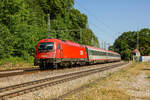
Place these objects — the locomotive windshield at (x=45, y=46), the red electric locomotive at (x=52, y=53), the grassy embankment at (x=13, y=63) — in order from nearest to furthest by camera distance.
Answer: the red electric locomotive at (x=52, y=53), the locomotive windshield at (x=45, y=46), the grassy embankment at (x=13, y=63)

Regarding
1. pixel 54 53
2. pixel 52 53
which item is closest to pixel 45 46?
pixel 52 53

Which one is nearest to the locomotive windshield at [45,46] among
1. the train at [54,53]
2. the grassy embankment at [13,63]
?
the train at [54,53]

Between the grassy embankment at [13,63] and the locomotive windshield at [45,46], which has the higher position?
the locomotive windshield at [45,46]

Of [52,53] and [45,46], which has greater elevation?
[45,46]

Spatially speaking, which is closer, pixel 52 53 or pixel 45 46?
pixel 52 53

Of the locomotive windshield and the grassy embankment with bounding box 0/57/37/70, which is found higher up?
the locomotive windshield

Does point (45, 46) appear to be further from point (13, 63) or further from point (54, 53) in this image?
point (13, 63)

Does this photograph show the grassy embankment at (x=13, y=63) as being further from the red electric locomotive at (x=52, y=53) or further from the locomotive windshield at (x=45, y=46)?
the locomotive windshield at (x=45, y=46)

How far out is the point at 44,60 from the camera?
64.7 ft

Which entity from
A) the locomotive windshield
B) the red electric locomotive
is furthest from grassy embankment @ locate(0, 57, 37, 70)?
Result: the locomotive windshield

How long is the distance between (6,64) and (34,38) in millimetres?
7079

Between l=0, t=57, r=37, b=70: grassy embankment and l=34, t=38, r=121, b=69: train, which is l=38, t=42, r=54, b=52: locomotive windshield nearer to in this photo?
l=34, t=38, r=121, b=69: train

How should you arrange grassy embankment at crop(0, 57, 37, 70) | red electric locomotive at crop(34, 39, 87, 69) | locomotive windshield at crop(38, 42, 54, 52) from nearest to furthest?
red electric locomotive at crop(34, 39, 87, 69) → locomotive windshield at crop(38, 42, 54, 52) → grassy embankment at crop(0, 57, 37, 70)

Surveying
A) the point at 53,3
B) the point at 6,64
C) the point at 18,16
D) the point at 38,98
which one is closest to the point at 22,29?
the point at 18,16
